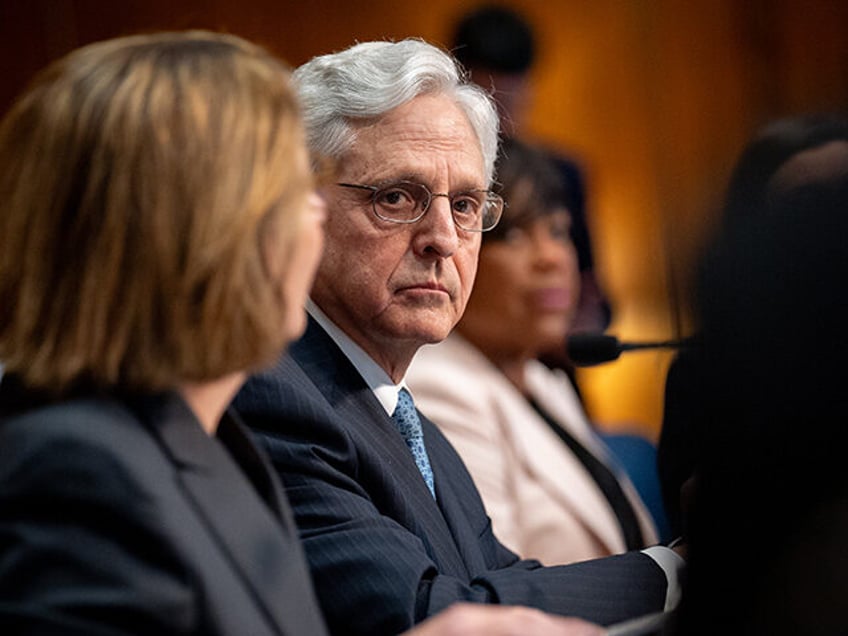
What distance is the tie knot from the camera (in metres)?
2.04

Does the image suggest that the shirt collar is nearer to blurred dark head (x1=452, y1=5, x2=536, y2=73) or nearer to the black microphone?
the black microphone

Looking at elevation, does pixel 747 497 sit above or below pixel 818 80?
above

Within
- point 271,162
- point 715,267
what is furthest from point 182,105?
point 715,267

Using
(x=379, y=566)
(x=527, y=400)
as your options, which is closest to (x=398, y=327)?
(x=379, y=566)

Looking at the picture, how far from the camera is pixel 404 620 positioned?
1.62 metres

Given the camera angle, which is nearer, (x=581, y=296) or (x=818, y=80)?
(x=581, y=296)

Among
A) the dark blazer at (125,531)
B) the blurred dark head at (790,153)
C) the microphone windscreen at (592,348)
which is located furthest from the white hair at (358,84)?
the dark blazer at (125,531)

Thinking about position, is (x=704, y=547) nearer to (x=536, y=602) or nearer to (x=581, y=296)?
Result: (x=536, y=602)

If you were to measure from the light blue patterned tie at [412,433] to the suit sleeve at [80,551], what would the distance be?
0.89 meters

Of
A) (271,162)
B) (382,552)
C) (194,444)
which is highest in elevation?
(271,162)

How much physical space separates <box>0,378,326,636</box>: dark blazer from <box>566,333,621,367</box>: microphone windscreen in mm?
882

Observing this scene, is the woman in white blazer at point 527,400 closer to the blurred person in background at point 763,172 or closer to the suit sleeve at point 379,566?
the blurred person in background at point 763,172

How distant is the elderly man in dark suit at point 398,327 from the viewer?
1754 mm

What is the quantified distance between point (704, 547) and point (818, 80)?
447 centimetres
